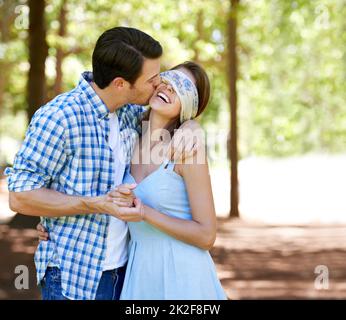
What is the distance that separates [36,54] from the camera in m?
11.6

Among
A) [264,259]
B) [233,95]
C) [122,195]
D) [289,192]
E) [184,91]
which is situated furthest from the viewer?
[289,192]

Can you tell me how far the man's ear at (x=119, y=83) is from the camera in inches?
124

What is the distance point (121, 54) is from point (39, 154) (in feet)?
1.88

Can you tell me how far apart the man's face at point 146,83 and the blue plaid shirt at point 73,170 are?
18 centimetres

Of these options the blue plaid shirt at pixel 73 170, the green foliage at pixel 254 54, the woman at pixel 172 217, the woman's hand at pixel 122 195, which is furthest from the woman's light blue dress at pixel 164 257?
the green foliage at pixel 254 54

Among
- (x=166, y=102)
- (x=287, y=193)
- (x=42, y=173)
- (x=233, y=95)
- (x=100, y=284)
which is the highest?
(x=233, y=95)

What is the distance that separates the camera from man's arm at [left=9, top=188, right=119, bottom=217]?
2.93 m

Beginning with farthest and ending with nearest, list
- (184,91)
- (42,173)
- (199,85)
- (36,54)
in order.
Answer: (36,54), (199,85), (184,91), (42,173)

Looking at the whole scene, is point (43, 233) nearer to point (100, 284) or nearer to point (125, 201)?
point (100, 284)

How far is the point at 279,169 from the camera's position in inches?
1172

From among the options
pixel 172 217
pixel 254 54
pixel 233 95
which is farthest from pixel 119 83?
pixel 254 54

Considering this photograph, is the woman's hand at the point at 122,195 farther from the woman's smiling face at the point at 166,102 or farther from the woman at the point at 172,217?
the woman's smiling face at the point at 166,102

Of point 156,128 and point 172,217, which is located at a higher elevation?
point 156,128
